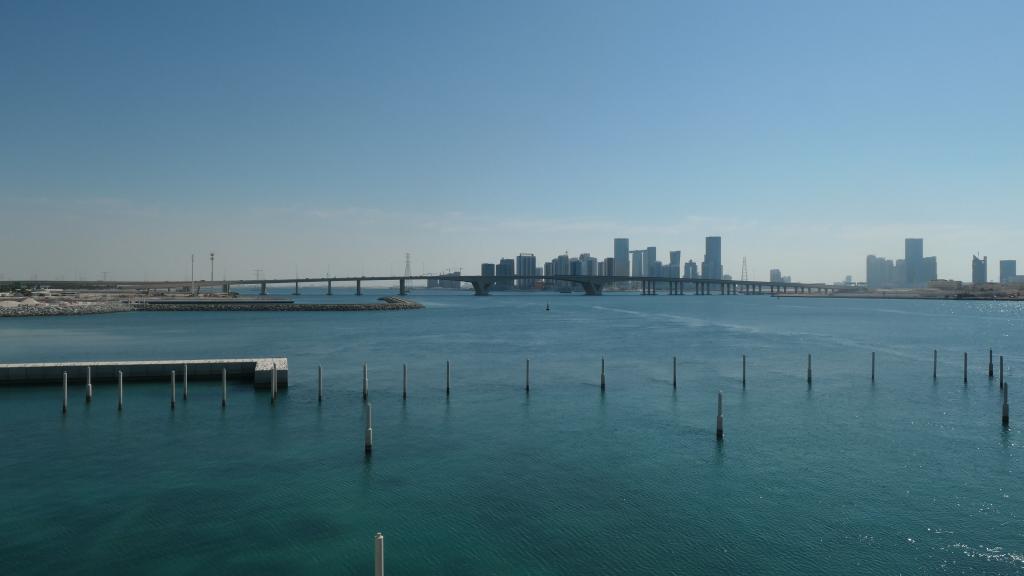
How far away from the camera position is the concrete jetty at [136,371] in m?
37.1

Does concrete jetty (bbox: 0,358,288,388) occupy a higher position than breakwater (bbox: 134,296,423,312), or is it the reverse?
concrete jetty (bbox: 0,358,288,388)

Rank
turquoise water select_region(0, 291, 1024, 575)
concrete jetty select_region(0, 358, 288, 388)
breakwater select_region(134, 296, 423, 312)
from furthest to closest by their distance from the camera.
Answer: breakwater select_region(134, 296, 423, 312) < concrete jetty select_region(0, 358, 288, 388) < turquoise water select_region(0, 291, 1024, 575)

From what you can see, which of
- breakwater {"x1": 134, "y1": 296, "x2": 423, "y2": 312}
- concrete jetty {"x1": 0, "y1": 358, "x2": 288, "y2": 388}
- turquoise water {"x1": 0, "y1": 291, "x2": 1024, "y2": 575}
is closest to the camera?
turquoise water {"x1": 0, "y1": 291, "x2": 1024, "y2": 575}

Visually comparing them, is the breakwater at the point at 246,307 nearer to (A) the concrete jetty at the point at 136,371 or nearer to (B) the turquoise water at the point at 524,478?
(B) the turquoise water at the point at 524,478

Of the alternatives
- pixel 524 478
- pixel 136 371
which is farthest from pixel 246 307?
pixel 524 478

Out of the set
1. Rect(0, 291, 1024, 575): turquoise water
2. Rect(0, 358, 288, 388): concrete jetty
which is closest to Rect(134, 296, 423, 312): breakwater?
Rect(0, 291, 1024, 575): turquoise water

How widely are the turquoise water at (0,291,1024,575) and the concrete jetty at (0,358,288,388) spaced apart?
121 centimetres

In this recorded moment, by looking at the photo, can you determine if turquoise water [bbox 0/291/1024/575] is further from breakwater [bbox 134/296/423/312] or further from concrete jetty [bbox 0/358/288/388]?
breakwater [bbox 134/296/423/312]

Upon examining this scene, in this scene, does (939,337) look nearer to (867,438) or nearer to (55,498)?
(867,438)

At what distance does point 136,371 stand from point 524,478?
2910 cm

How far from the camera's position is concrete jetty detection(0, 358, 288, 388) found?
122 ft

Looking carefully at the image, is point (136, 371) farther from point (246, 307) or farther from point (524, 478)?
point (246, 307)

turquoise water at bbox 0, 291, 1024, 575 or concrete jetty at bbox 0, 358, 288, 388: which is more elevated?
concrete jetty at bbox 0, 358, 288, 388

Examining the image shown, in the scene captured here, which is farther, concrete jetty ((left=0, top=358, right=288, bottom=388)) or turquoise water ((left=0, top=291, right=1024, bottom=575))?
concrete jetty ((left=0, top=358, right=288, bottom=388))
